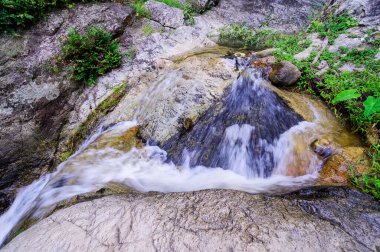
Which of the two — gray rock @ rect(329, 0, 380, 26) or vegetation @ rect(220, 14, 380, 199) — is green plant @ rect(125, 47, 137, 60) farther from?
gray rock @ rect(329, 0, 380, 26)

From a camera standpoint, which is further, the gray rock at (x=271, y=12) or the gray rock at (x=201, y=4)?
the gray rock at (x=201, y=4)

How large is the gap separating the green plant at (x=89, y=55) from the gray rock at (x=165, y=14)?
7.07 ft

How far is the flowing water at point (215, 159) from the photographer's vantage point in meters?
3.54

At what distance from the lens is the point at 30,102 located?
504 cm

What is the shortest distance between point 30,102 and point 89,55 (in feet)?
5.60

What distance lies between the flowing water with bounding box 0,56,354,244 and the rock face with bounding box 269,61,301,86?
32 centimetres

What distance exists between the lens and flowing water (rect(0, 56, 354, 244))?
11.6 ft

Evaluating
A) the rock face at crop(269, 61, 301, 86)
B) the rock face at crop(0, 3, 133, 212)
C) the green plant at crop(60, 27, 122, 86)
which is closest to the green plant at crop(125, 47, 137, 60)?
the green plant at crop(60, 27, 122, 86)

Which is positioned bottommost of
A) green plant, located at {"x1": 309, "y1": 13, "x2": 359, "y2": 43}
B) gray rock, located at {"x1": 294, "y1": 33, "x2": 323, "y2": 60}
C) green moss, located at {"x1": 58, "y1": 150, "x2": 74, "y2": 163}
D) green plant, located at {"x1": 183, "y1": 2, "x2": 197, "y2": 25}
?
green moss, located at {"x1": 58, "y1": 150, "x2": 74, "y2": 163}

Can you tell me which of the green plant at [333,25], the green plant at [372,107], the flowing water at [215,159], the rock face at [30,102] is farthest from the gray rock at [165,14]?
the green plant at [372,107]

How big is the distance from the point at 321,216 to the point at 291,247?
0.57 m

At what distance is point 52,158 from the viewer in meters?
5.00

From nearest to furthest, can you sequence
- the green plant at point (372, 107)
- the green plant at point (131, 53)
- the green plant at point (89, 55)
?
the green plant at point (372, 107) → the green plant at point (89, 55) → the green plant at point (131, 53)

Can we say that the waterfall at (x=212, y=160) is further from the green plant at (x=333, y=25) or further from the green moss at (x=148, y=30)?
the green moss at (x=148, y=30)
